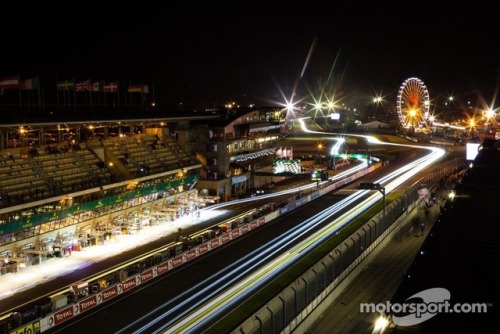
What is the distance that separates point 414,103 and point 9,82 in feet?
280

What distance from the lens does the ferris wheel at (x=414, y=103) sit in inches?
4200

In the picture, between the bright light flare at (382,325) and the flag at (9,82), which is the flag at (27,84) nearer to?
the flag at (9,82)

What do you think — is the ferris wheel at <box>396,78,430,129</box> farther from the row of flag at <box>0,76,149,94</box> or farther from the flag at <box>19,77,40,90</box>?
the flag at <box>19,77,40,90</box>

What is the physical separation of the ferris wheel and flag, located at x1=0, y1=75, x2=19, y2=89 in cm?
8000

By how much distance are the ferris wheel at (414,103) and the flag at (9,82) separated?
80.0 metres

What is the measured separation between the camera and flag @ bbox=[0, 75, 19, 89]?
3812 centimetres

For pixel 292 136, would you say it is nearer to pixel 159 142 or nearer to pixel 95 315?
pixel 159 142

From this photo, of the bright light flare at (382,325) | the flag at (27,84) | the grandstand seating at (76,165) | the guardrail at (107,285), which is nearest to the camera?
the bright light flare at (382,325)

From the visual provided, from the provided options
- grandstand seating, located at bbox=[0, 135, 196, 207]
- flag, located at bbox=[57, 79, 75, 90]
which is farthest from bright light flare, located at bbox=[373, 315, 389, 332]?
flag, located at bbox=[57, 79, 75, 90]

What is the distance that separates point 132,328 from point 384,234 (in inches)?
786

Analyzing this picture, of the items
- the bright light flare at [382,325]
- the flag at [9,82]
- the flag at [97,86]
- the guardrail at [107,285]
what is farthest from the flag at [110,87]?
the bright light flare at [382,325]

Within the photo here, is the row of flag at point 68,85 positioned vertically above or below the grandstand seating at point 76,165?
above

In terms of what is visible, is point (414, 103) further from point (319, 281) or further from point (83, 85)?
point (319, 281)

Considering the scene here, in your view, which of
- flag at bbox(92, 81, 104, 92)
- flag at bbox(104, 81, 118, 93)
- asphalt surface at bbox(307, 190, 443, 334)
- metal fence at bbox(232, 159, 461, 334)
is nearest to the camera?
metal fence at bbox(232, 159, 461, 334)
